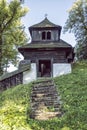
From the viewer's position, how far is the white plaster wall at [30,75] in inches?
1168

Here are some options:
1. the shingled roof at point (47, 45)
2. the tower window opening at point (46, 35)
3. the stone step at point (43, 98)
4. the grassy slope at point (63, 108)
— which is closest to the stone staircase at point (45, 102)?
the stone step at point (43, 98)

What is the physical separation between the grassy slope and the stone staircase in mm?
379

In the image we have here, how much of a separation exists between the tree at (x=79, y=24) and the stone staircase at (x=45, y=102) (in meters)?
21.8

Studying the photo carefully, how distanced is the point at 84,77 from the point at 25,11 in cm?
2031

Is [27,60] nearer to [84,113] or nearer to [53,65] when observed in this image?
[53,65]

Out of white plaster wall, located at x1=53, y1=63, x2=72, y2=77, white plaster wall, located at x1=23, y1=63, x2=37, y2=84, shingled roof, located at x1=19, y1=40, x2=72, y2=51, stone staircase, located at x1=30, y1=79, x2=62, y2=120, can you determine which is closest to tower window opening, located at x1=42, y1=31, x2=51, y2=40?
shingled roof, located at x1=19, y1=40, x2=72, y2=51

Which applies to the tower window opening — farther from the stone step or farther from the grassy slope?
the grassy slope

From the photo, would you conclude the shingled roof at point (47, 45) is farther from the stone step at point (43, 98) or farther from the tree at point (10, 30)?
the tree at point (10, 30)

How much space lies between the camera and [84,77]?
81.4ft

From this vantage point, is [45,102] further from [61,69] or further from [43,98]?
[61,69]

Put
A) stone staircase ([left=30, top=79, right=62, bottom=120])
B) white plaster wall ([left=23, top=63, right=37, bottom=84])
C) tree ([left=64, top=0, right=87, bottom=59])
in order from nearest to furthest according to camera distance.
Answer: stone staircase ([left=30, top=79, right=62, bottom=120])
white plaster wall ([left=23, top=63, right=37, bottom=84])
tree ([left=64, top=0, right=87, bottom=59])

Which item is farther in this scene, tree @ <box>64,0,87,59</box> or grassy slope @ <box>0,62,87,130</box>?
tree @ <box>64,0,87,59</box>

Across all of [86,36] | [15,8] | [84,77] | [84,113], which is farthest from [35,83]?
[86,36]

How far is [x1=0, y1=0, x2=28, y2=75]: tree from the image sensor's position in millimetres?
41031
